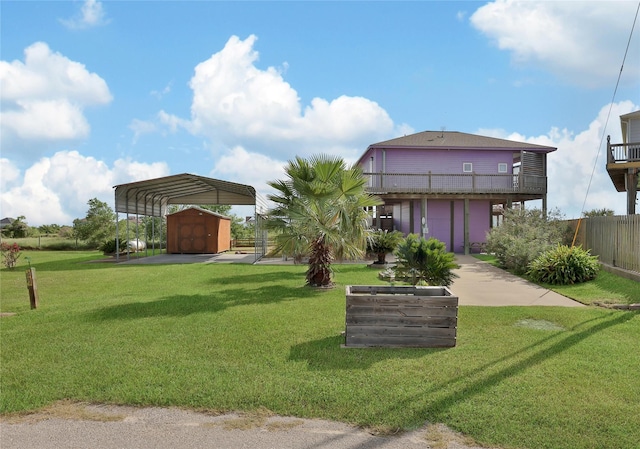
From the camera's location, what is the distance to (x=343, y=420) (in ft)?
13.5

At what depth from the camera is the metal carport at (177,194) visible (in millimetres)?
21184

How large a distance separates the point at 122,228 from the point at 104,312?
30.0m

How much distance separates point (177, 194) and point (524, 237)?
2020cm

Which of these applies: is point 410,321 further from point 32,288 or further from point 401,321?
point 32,288

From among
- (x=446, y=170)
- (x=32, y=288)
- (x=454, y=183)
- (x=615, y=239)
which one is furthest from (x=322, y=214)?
(x=446, y=170)

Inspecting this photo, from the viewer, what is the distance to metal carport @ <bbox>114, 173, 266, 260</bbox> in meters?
21.2

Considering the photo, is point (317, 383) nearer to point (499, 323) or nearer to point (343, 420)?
point (343, 420)

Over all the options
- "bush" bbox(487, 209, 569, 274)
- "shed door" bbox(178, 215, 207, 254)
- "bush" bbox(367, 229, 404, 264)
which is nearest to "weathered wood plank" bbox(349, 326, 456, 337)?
"bush" bbox(487, 209, 569, 274)

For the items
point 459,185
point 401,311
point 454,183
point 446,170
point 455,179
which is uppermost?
point 446,170

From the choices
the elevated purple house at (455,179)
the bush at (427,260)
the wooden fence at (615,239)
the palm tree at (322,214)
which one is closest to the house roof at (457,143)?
the elevated purple house at (455,179)

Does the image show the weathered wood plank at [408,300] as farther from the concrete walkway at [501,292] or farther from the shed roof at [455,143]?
the shed roof at [455,143]

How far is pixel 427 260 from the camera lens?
8.67m

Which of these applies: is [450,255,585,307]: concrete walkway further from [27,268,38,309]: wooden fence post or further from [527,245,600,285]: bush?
[27,268,38,309]: wooden fence post

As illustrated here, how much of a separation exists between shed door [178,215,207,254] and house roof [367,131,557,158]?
35.6 feet
